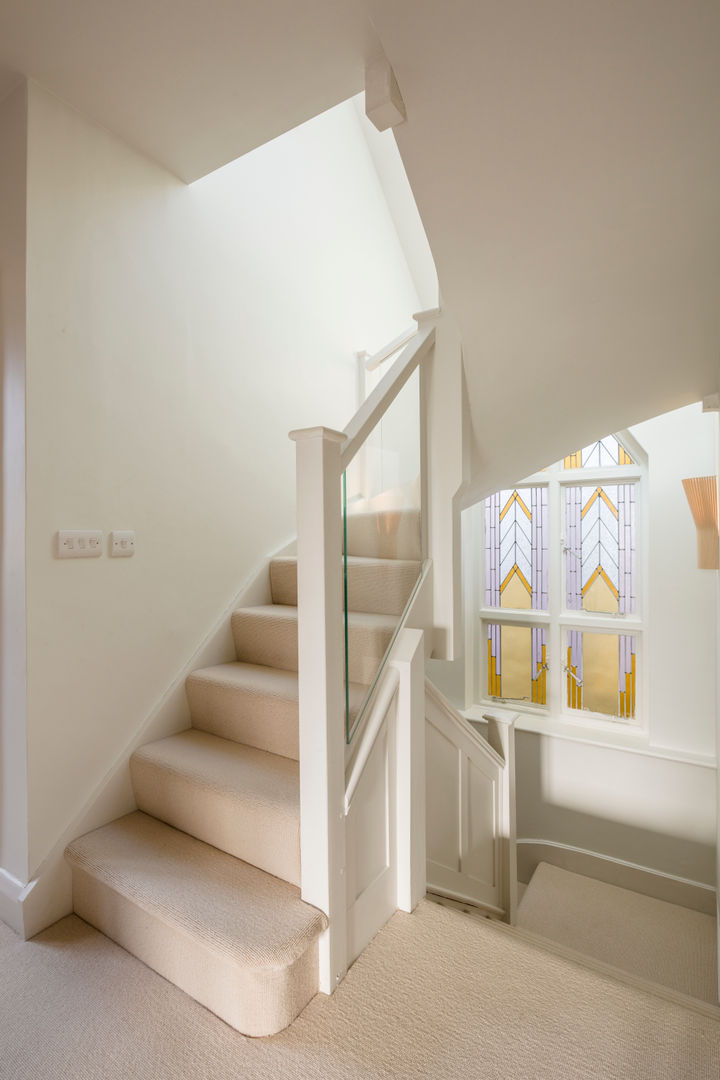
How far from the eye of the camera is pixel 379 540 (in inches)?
70.8

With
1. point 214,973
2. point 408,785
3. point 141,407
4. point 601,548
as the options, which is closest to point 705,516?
point 601,548

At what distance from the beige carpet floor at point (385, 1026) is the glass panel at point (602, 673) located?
8.55ft

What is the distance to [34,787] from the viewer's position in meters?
1.62

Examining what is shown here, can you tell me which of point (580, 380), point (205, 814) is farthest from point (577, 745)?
point (205, 814)

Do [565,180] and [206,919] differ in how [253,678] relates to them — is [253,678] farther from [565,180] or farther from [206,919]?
[565,180]

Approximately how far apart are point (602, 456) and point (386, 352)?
193 centimetres

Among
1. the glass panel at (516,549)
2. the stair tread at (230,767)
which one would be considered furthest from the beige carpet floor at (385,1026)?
the glass panel at (516,549)

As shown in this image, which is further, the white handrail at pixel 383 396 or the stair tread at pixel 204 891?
the white handrail at pixel 383 396

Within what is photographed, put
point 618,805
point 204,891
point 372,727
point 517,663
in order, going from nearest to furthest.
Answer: point 204,891, point 372,727, point 618,805, point 517,663

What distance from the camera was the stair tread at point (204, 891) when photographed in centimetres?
127

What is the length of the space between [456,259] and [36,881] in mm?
2310

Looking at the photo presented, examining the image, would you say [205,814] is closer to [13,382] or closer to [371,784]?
[371,784]

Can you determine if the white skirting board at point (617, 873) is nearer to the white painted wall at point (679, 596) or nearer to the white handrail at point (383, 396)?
the white painted wall at point (679, 596)

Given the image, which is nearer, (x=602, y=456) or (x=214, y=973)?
(x=214, y=973)
